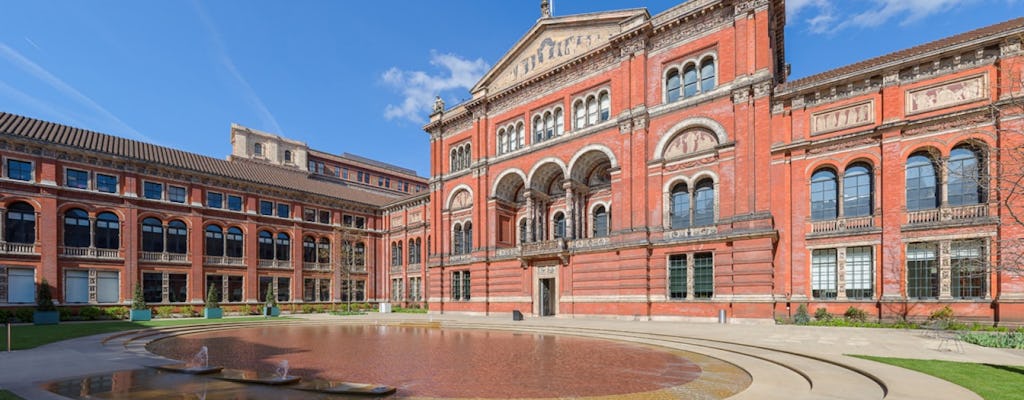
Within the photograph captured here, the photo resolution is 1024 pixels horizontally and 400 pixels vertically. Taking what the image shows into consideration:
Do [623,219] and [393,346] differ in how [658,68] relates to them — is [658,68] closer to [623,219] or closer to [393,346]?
[623,219]

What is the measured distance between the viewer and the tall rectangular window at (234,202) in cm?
4688

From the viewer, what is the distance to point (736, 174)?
27.6 metres

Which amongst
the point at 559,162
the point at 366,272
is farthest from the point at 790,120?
the point at 366,272

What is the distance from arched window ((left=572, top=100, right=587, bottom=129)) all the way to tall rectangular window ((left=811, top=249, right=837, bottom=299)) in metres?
16.8

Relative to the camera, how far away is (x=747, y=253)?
26.5 m

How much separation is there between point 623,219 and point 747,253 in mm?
7846

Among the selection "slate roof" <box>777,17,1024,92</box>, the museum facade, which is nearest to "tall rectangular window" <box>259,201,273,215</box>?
the museum facade

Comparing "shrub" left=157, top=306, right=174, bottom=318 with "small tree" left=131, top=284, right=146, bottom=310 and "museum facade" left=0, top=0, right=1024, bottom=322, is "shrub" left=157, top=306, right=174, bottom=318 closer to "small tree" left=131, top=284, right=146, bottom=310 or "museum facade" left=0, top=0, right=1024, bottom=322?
"museum facade" left=0, top=0, right=1024, bottom=322

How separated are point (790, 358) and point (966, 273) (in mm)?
15218

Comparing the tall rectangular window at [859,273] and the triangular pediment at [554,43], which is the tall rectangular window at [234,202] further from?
the tall rectangular window at [859,273]

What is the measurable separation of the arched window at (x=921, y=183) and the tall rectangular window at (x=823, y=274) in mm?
4193

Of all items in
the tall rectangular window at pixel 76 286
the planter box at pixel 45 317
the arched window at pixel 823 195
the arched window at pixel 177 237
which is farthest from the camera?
the arched window at pixel 177 237

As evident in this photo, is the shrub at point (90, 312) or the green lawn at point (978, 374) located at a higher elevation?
the green lawn at point (978, 374)

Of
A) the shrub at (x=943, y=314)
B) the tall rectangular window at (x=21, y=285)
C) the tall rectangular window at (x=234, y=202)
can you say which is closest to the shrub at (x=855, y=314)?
the shrub at (x=943, y=314)
